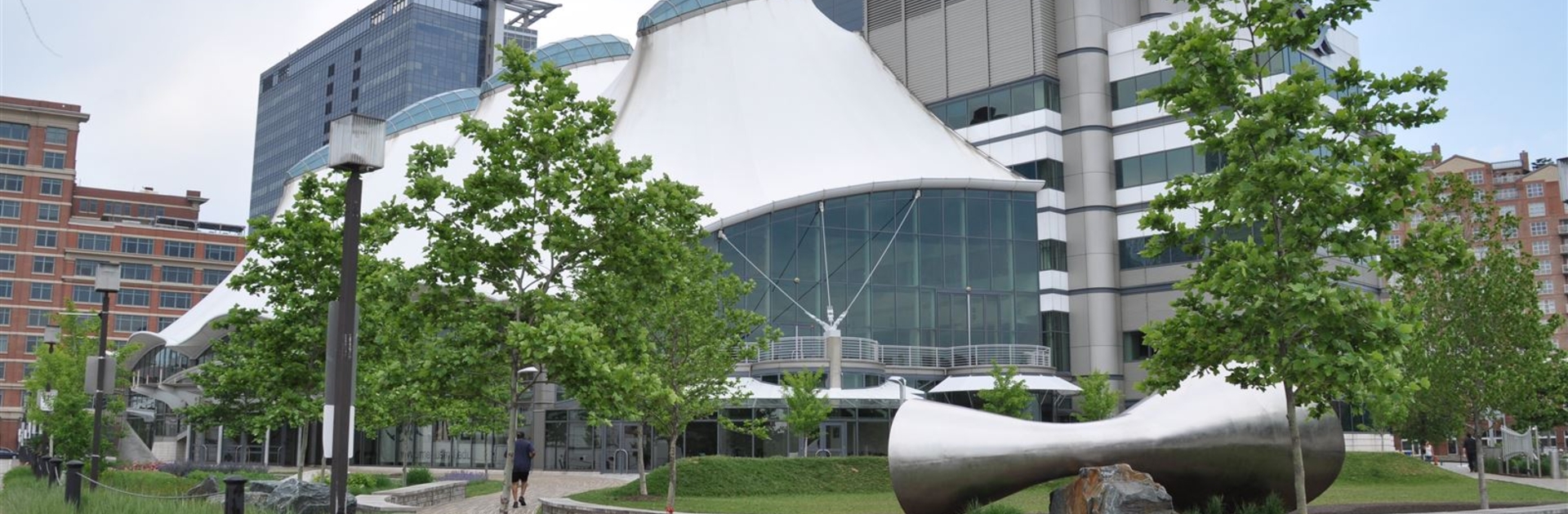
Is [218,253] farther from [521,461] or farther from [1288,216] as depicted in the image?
[1288,216]

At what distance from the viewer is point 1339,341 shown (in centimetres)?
1375

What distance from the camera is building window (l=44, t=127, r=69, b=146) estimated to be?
312 feet

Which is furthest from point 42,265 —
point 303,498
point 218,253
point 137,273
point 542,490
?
point 303,498

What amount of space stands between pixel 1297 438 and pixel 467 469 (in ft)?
134

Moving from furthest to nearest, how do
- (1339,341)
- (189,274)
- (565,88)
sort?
1. (189,274)
2. (565,88)
3. (1339,341)

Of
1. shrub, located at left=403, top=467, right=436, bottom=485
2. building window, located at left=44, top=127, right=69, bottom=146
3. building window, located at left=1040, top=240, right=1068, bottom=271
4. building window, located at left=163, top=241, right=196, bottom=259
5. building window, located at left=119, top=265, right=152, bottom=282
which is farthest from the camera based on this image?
building window, located at left=163, top=241, right=196, bottom=259

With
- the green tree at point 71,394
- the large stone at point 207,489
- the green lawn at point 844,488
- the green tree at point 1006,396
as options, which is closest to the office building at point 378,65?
the green tree at point 71,394

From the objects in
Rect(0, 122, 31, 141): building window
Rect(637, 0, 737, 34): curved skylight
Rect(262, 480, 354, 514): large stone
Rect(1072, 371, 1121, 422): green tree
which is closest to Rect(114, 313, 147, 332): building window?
Rect(0, 122, 31, 141): building window

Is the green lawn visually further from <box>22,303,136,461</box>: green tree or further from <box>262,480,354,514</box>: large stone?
<box>22,303,136,461</box>: green tree

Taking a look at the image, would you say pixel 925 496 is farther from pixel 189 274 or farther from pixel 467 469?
pixel 189 274

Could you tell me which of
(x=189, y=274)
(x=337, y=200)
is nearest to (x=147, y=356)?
(x=189, y=274)

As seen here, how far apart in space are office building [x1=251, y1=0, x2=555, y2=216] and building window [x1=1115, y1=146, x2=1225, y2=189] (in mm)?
90926

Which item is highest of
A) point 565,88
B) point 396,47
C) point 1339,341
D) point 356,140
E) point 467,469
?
point 396,47

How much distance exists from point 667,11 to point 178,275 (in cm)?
6680
